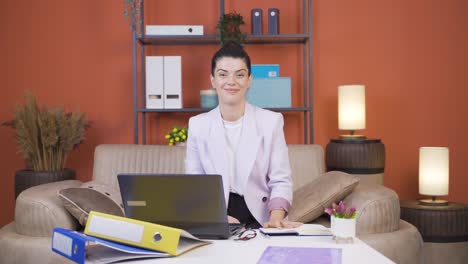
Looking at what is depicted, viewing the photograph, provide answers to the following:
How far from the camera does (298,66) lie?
14.6 ft

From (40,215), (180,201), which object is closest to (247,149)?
(180,201)

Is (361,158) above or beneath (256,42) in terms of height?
beneath

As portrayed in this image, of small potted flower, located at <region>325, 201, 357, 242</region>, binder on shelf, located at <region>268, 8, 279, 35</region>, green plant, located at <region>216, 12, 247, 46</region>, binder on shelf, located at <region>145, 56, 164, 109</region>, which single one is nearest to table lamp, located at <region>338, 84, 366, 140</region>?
binder on shelf, located at <region>268, 8, 279, 35</region>

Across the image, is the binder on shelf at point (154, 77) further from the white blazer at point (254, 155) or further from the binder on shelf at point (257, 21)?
the white blazer at point (254, 155)

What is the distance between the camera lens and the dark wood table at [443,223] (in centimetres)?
351

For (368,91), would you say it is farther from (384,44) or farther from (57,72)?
(57,72)

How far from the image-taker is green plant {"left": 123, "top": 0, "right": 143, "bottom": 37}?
408cm

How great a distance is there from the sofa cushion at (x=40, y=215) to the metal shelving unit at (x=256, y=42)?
1.40m

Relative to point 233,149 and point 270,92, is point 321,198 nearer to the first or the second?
point 233,149

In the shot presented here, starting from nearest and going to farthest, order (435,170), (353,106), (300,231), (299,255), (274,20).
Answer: (299,255), (300,231), (435,170), (353,106), (274,20)

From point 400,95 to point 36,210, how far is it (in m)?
2.78

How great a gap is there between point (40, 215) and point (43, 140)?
1094 mm

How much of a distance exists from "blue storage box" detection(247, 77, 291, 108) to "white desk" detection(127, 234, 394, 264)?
2428 millimetres

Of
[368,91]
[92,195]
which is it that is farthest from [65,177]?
[368,91]
